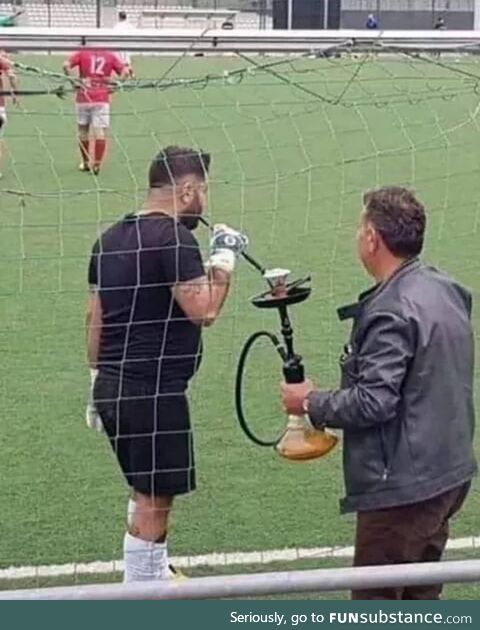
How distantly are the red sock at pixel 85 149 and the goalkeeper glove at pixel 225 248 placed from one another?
10960 mm

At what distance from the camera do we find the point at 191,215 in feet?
15.6

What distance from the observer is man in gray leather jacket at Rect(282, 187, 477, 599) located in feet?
13.1

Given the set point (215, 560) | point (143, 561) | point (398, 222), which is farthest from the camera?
point (215, 560)

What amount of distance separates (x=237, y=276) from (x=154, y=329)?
4.91 m

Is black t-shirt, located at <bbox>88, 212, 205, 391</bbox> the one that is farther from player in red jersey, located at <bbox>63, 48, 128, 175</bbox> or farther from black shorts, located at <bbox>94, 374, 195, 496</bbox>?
player in red jersey, located at <bbox>63, 48, 128, 175</bbox>

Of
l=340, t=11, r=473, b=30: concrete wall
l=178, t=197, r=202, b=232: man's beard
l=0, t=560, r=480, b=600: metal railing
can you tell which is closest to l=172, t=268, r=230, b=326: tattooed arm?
l=178, t=197, r=202, b=232: man's beard

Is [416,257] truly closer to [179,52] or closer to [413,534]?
[413,534]

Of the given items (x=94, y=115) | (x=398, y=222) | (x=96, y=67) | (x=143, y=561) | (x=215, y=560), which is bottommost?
(x=215, y=560)

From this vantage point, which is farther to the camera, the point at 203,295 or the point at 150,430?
the point at 150,430

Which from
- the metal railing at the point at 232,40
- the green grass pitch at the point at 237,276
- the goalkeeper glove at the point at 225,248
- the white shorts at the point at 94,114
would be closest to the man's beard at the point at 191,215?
the goalkeeper glove at the point at 225,248

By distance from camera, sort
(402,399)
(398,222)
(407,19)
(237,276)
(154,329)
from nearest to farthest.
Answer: (402,399) → (398,222) → (154,329) → (237,276) → (407,19)

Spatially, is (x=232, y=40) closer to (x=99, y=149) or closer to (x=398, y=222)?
(x=398, y=222)

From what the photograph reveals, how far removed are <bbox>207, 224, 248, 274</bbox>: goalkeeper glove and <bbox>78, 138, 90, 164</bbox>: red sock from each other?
1096 cm

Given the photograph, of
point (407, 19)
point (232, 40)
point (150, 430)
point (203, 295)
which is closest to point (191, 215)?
point (203, 295)
